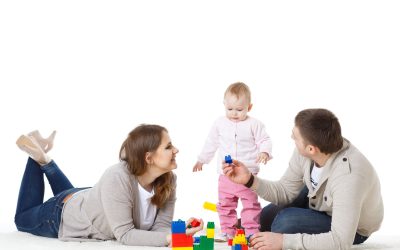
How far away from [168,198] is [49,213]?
1.94ft

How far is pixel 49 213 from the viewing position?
3299 millimetres

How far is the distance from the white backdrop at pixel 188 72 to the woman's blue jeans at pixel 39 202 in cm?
131

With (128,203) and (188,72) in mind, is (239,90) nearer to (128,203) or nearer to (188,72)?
(128,203)

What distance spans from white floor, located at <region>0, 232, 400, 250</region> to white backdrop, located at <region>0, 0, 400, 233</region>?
1.52 metres

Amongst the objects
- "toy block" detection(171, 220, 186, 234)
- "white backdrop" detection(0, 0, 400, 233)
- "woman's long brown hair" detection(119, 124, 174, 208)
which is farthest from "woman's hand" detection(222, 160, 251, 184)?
"white backdrop" detection(0, 0, 400, 233)

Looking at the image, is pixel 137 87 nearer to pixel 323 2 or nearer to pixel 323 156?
pixel 323 2

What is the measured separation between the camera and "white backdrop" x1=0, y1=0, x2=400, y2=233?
495 centimetres

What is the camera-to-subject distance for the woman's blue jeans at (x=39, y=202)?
330 centimetres

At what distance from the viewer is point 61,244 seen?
10.1 ft

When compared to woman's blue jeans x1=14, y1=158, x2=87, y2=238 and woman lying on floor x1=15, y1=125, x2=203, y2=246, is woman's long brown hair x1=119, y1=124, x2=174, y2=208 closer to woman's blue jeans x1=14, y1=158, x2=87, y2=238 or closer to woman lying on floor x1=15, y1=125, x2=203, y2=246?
woman lying on floor x1=15, y1=125, x2=203, y2=246

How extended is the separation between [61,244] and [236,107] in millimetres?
1143

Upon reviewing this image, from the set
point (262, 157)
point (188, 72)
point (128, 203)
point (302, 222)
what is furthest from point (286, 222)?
point (188, 72)

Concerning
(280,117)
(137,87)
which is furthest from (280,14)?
(137,87)

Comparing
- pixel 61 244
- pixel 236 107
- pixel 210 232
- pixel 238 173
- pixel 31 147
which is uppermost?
pixel 236 107
